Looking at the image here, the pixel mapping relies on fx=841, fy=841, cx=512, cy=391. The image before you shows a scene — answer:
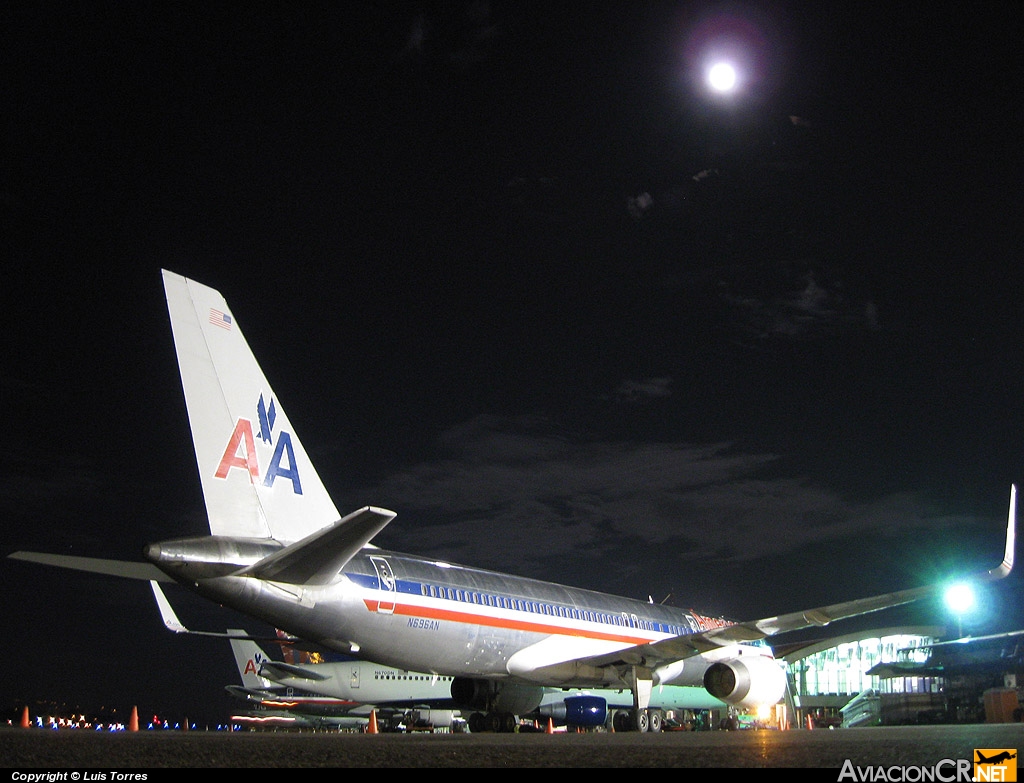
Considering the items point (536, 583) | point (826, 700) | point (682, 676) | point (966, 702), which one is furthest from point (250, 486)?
point (826, 700)

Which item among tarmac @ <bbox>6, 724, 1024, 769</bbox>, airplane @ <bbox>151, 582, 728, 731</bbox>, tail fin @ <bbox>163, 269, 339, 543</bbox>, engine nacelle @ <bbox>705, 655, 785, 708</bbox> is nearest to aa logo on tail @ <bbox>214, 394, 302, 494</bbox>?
tail fin @ <bbox>163, 269, 339, 543</bbox>

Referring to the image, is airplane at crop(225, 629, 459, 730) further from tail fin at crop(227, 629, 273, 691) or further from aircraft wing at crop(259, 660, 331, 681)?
tail fin at crop(227, 629, 273, 691)

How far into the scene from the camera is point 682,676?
80.4 ft

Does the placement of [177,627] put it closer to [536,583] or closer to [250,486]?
[536,583]

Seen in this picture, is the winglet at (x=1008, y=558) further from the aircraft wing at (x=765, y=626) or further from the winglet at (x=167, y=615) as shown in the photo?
the winglet at (x=167, y=615)

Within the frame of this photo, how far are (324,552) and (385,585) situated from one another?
3.21 meters

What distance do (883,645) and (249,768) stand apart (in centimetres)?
8230

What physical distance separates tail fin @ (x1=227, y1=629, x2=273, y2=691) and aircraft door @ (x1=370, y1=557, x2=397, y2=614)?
104 feet

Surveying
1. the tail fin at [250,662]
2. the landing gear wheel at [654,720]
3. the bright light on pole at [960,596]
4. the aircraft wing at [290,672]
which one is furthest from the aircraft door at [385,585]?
the tail fin at [250,662]

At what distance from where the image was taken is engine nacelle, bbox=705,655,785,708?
66.2 ft

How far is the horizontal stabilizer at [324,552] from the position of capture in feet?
40.4

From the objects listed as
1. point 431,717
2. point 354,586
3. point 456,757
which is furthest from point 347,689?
point 456,757

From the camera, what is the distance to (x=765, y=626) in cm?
2066

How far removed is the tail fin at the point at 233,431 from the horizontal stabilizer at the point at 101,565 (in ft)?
3.98
